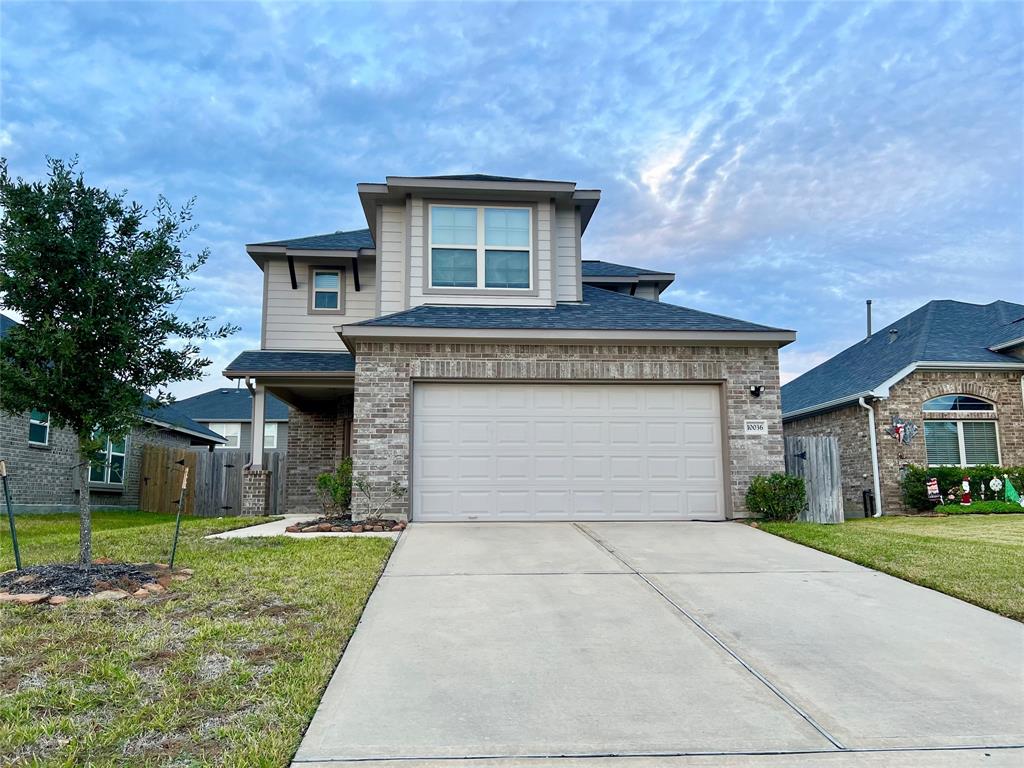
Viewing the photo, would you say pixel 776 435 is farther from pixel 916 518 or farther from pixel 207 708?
pixel 207 708

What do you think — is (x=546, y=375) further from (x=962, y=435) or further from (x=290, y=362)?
(x=962, y=435)

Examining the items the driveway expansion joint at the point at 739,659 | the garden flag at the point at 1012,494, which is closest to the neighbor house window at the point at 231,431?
→ the driveway expansion joint at the point at 739,659

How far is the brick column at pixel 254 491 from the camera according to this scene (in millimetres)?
14148

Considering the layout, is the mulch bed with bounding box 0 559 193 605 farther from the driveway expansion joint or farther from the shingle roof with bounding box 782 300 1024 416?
the shingle roof with bounding box 782 300 1024 416

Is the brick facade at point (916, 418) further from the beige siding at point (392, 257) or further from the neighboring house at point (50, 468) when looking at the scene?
the neighboring house at point (50, 468)

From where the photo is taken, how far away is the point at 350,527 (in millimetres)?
9961

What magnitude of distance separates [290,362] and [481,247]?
4485 millimetres

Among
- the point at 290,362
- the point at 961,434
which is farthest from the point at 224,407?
the point at 961,434

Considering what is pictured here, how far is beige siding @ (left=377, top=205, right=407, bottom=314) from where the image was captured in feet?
42.5

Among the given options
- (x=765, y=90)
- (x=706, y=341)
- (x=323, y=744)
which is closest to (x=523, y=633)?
(x=323, y=744)

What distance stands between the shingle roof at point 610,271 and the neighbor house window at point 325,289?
19.2ft

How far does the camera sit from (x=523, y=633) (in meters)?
4.79

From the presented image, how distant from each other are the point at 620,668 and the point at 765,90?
12.0 m

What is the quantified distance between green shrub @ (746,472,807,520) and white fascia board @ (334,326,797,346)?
7.42 ft
